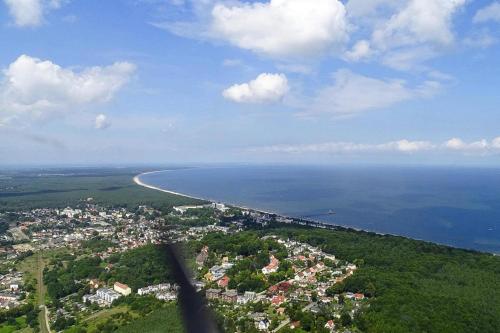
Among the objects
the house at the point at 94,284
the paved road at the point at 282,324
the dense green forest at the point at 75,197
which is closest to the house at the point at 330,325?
the paved road at the point at 282,324

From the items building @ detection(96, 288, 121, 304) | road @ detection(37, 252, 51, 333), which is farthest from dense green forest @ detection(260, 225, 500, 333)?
road @ detection(37, 252, 51, 333)

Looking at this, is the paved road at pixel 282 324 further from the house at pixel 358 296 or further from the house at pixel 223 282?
the house at pixel 223 282

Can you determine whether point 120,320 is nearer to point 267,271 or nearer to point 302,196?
point 267,271

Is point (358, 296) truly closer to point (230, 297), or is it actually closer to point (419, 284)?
point (419, 284)

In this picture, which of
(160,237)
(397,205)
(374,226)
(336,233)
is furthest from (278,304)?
(397,205)

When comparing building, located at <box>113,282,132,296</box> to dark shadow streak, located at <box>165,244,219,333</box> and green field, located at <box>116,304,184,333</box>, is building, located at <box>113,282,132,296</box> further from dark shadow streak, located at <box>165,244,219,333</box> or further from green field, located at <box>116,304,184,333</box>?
dark shadow streak, located at <box>165,244,219,333</box>

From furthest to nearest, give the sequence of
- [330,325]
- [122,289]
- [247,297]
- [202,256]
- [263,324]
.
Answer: [202,256] < [122,289] < [247,297] < [263,324] < [330,325]

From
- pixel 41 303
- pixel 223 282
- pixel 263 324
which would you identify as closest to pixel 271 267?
pixel 223 282
